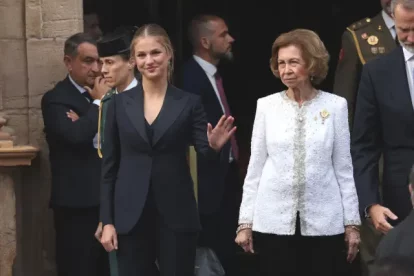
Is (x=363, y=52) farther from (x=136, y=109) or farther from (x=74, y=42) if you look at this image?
(x=136, y=109)

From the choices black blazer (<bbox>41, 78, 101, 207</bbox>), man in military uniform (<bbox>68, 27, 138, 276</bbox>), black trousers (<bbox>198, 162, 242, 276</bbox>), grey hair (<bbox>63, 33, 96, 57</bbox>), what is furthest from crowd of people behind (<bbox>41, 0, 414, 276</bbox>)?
black trousers (<bbox>198, 162, 242, 276</bbox>)

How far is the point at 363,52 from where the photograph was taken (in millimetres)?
8523

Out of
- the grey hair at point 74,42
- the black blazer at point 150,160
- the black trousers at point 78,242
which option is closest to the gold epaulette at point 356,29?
the grey hair at point 74,42

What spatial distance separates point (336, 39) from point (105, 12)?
6.81ft

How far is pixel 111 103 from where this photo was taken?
713 cm

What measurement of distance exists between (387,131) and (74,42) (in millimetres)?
2559

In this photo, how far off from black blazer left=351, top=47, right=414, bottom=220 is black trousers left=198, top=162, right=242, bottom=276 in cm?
215

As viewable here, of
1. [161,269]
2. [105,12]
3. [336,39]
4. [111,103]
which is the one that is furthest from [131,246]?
[336,39]

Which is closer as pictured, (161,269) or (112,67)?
(161,269)

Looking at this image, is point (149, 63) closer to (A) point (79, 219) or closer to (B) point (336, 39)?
(A) point (79, 219)

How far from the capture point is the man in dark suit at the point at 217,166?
875 centimetres

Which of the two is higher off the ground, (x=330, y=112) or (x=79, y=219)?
(x=330, y=112)

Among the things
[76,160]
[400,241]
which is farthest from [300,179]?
[76,160]

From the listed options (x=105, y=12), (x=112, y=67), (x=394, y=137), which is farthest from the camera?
(x=105, y=12)
